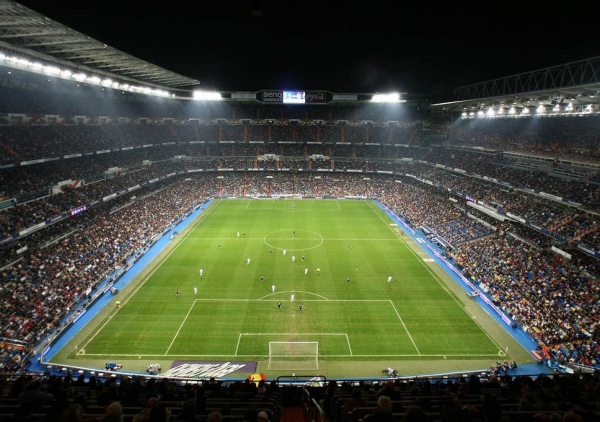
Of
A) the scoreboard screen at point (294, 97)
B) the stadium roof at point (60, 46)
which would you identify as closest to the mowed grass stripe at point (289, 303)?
the stadium roof at point (60, 46)

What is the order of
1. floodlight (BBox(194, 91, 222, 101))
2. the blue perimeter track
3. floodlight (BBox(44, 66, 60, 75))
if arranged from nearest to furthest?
the blue perimeter track
floodlight (BBox(44, 66, 60, 75))
floodlight (BBox(194, 91, 222, 101))

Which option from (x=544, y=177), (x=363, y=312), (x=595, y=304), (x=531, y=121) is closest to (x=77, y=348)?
(x=363, y=312)

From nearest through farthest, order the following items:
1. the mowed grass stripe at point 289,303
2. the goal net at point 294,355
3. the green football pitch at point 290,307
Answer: the goal net at point 294,355
the green football pitch at point 290,307
the mowed grass stripe at point 289,303

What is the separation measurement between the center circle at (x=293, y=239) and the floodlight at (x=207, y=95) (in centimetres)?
3972

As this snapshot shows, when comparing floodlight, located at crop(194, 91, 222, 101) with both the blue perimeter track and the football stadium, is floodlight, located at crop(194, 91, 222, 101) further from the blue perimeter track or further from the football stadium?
the blue perimeter track

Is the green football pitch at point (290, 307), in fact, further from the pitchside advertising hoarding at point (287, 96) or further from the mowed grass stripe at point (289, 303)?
the pitchside advertising hoarding at point (287, 96)

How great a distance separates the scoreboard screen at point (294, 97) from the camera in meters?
72.0

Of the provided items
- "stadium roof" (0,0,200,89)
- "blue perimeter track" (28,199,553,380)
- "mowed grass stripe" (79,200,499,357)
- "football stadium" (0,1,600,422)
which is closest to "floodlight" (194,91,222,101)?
"football stadium" (0,1,600,422)

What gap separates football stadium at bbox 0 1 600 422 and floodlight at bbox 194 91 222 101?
23.6 feet

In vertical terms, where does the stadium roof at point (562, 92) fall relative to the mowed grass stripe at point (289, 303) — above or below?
above

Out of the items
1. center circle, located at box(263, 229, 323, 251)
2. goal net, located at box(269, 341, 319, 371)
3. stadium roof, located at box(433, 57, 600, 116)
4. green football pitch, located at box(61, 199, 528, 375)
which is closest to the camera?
goal net, located at box(269, 341, 319, 371)

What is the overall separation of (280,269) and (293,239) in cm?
905

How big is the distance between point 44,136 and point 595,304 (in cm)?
5324

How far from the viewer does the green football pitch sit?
22047 millimetres
